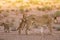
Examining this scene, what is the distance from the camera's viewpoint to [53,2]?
13.9 feet

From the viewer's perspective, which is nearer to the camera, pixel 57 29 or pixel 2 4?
pixel 57 29

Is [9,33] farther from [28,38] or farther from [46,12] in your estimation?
[46,12]

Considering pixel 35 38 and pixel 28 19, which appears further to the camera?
pixel 28 19

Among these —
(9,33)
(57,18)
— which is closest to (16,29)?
(9,33)

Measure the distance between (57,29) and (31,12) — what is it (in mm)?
757

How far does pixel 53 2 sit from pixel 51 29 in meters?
0.77

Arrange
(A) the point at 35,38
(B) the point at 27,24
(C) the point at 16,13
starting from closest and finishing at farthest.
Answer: (A) the point at 35,38, (B) the point at 27,24, (C) the point at 16,13

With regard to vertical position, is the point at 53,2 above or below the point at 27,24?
above

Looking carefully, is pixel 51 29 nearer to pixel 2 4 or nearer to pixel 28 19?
pixel 28 19

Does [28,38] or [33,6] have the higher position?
[33,6]

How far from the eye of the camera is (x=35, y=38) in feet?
11.9

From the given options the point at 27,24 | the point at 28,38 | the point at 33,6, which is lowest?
the point at 28,38

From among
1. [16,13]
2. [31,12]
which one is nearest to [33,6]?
[31,12]

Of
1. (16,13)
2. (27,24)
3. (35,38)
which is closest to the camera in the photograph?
(35,38)
